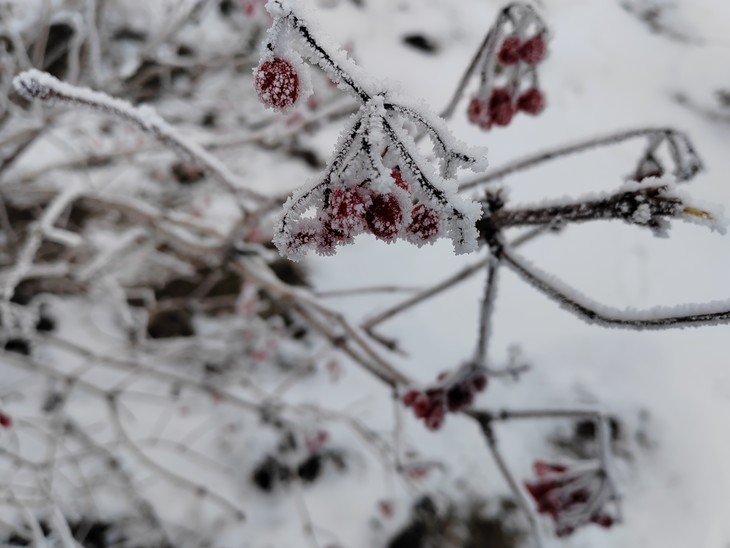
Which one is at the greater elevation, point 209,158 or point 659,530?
point 209,158

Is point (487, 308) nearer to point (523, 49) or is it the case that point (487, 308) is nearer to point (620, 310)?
point (620, 310)

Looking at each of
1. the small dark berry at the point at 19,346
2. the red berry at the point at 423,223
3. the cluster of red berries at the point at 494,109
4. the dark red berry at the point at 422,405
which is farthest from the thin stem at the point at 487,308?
the small dark berry at the point at 19,346

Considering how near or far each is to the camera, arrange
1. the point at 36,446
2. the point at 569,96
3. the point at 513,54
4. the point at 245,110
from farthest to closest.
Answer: the point at 245,110, the point at 569,96, the point at 36,446, the point at 513,54

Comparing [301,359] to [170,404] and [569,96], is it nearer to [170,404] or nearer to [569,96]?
[170,404]

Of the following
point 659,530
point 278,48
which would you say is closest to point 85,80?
point 278,48

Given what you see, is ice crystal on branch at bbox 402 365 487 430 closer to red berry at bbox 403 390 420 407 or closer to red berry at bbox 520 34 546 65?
red berry at bbox 403 390 420 407

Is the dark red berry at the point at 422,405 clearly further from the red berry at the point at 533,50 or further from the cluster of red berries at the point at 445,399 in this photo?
the red berry at the point at 533,50
